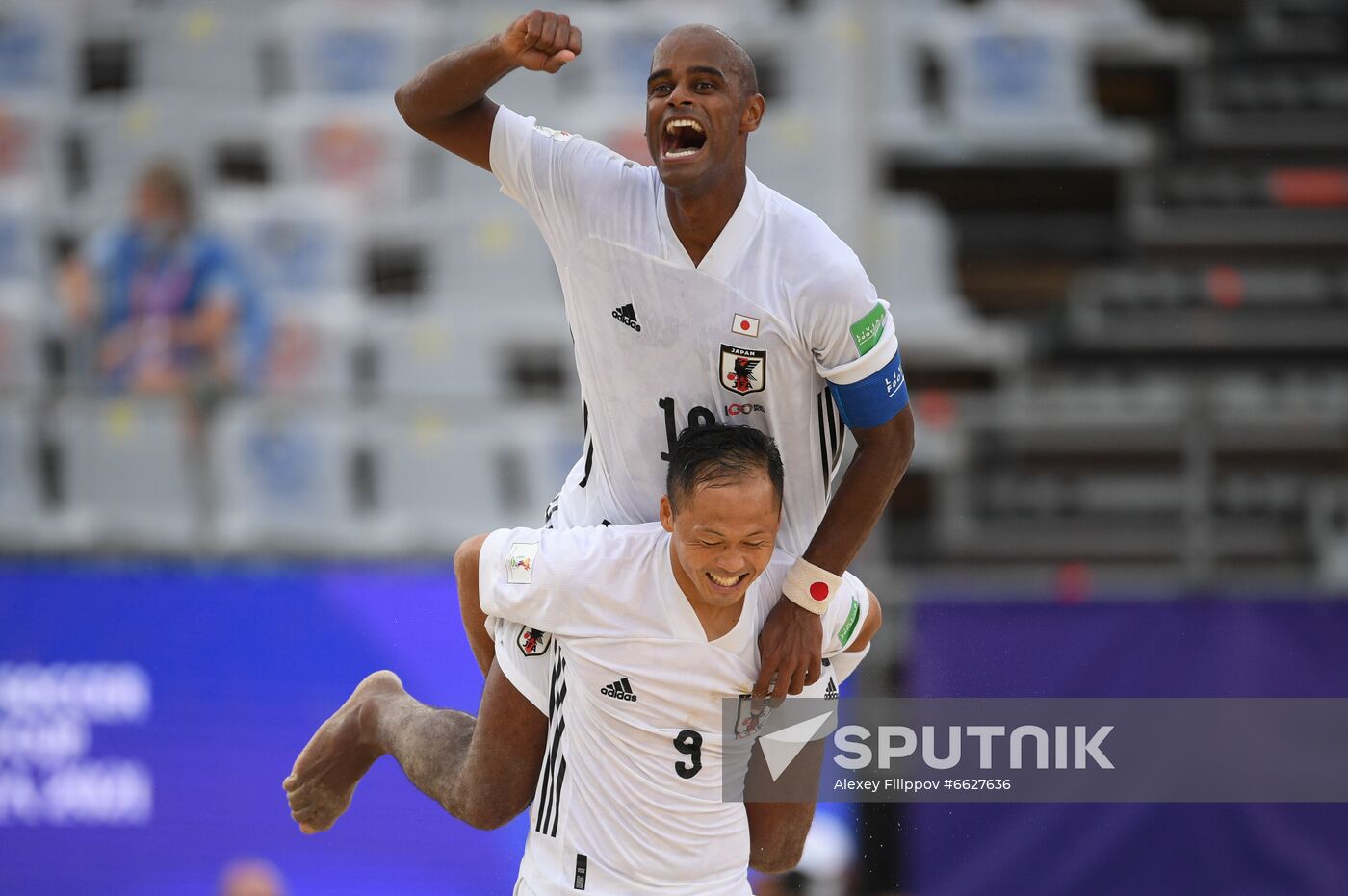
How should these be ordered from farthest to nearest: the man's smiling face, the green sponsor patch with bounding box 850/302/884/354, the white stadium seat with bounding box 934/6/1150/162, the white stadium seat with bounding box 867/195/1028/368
→ the white stadium seat with bounding box 934/6/1150/162 → the white stadium seat with bounding box 867/195/1028/368 → the green sponsor patch with bounding box 850/302/884/354 → the man's smiling face

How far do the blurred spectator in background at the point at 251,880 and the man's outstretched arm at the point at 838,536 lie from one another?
374 centimetres

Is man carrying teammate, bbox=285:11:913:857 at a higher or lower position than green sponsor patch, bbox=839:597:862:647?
higher

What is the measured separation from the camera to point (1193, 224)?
9.17 m

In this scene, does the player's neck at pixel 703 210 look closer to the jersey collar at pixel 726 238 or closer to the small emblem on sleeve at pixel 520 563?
the jersey collar at pixel 726 238

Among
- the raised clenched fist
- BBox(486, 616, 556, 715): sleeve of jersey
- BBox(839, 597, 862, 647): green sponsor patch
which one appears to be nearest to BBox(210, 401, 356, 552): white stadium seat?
BBox(486, 616, 556, 715): sleeve of jersey

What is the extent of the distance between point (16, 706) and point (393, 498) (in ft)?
5.75

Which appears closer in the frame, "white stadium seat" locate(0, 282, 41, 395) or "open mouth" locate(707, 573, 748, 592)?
"open mouth" locate(707, 573, 748, 592)

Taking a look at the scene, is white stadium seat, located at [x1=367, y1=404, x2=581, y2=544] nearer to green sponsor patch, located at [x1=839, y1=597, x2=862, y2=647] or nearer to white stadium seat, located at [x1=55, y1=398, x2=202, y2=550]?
white stadium seat, located at [x1=55, y1=398, x2=202, y2=550]

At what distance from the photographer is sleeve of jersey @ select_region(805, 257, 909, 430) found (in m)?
3.70

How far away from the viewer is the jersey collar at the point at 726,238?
12.3 feet

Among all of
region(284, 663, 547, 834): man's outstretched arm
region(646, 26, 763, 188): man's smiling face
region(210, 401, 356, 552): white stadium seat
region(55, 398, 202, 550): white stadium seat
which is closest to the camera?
region(646, 26, 763, 188): man's smiling face

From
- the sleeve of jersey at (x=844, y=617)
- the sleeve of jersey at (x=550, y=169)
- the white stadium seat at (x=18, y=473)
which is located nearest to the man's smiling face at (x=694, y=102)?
the sleeve of jersey at (x=550, y=169)

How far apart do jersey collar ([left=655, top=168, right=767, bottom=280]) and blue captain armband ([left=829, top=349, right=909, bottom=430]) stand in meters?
0.36

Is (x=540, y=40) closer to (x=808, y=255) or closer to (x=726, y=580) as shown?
(x=808, y=255)
